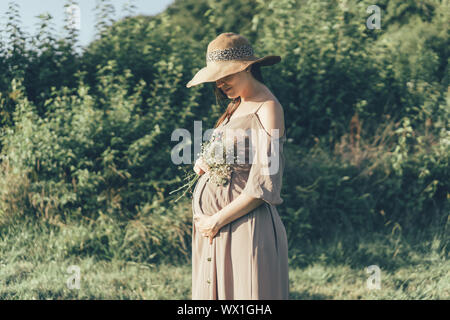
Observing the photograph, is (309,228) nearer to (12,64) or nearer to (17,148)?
Answer: (17,148)

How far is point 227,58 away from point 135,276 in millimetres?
3126

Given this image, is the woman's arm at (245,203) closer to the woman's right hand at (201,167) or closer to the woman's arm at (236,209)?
the woman's arm at (236,209)

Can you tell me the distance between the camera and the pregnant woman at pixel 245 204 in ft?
7.66

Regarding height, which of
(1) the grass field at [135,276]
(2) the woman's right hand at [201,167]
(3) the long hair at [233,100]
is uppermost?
(3) the long hair at [233,100]

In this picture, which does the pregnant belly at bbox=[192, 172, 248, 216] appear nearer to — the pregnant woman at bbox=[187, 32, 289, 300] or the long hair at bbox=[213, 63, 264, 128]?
the pregnant woman at bbox=[187, 32, 289, 300]

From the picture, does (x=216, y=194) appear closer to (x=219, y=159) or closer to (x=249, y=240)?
(x=219, y=159)

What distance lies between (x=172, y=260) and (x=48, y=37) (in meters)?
3.32

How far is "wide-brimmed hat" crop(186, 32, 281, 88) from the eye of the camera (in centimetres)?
240

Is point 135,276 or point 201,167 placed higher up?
point 201,167

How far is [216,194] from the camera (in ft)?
8.18

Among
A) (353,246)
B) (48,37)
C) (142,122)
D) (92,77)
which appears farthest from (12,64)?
(353,246)

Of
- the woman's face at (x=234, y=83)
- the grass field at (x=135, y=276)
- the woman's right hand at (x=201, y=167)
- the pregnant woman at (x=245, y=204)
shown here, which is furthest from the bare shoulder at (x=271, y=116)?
the grass field at (x=135, y=276)

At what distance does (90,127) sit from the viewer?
5.43 m

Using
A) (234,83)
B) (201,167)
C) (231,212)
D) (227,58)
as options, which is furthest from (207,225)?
(227,58)
